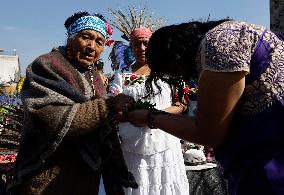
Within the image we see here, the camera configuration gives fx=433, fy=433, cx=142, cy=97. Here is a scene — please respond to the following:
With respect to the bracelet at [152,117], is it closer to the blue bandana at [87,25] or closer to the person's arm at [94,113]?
the person's arm at [94,113]

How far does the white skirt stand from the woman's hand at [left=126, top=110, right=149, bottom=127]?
146 centimetres

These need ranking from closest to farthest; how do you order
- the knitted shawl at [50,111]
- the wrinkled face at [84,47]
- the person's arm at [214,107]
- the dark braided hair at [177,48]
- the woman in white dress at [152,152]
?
the person's arm at [214,107] < the dark braided hair at [177,48] < the knitted shawl at [50,111] < the wrinkled face at [84,47] < the woman in white dress at [152,152]

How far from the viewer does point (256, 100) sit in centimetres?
172

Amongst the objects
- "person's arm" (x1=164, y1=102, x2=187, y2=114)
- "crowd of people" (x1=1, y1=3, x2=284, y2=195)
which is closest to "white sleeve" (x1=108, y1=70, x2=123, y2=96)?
"person's arm" (x1=164, y1=102, x2=187, y2=114)

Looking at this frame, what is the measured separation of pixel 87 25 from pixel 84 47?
14 centimetres

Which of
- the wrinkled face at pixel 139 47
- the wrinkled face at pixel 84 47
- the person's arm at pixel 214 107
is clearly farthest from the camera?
the wrinkled face at pixel 139 47

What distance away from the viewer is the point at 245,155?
5.74 feet

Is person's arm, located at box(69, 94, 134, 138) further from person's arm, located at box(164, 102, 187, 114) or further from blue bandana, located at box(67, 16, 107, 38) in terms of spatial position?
person's arm, located at box(164, 102, 187, 114)

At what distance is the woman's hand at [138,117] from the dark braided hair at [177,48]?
265mm

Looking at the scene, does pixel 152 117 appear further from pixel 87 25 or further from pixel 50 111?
pixel 87 25

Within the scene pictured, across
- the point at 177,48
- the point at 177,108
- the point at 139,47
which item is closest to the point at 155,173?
the point at 177,108

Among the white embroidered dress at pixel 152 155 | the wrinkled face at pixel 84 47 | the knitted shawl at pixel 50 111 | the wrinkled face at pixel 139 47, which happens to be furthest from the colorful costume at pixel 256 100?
the wrinkled face at pixel 139 47

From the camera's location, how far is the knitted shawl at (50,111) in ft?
7.21

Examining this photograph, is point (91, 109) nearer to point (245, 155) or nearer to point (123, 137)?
point (245, 155)
